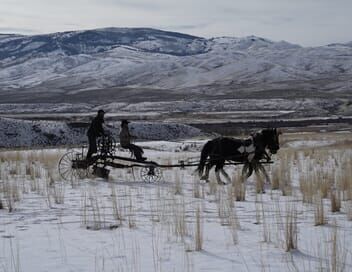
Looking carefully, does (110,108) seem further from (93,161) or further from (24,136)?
(93,161)

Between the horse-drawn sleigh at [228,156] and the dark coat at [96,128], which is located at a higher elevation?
the dark coat at [96,128]

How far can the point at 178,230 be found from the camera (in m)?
7.36

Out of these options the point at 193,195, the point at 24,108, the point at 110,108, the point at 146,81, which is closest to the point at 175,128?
the point at 193,195

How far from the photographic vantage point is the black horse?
557 inches

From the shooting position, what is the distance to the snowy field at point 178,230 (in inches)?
243

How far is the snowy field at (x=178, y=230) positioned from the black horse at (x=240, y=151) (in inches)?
74.9

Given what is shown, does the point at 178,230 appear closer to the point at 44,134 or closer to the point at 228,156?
the point at 228,156

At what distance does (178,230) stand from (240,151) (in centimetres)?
721

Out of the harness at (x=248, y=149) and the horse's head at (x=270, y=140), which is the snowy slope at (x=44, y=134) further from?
the harness at (x=248, y=149)

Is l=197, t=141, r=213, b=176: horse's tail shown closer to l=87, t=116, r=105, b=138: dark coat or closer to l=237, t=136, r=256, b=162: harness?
l=237, t=136, r=256, b=162: harness

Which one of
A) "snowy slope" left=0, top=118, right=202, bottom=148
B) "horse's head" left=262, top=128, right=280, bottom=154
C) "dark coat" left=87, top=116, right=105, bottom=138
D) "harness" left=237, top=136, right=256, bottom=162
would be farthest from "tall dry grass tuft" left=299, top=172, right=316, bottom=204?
Answer: "snowy slope" left=0, top=118, right=202, bottom=148

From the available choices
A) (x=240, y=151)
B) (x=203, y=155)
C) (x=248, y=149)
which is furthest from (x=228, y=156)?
(x=203, y=155)

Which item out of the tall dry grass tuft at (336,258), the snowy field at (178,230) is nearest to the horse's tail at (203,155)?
the snowy field at (178,230)

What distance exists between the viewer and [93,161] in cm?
1499
